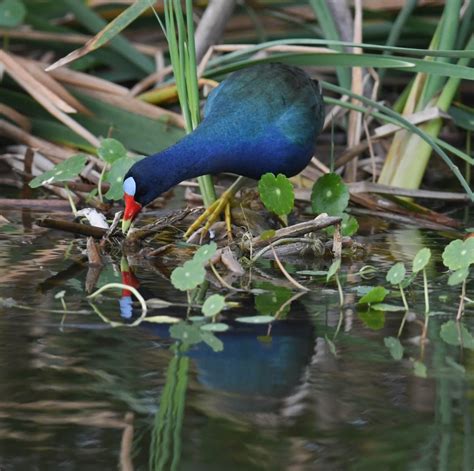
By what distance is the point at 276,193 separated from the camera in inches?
120

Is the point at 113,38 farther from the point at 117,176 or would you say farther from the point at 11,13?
the point at 117,176

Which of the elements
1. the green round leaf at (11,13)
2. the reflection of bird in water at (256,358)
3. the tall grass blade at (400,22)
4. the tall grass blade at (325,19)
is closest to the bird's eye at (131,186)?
the reflection of bird in water at (256,358)

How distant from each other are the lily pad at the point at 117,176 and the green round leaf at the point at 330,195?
0.55 meters

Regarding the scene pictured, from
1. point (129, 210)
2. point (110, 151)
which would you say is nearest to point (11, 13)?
point (110, 151)

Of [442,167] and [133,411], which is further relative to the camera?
[442,167]

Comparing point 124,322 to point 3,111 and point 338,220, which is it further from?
point 3,111

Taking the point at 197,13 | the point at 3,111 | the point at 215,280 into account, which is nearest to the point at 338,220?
the point at 215,280

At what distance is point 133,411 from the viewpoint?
1.78 metres

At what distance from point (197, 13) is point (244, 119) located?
58.5 inches

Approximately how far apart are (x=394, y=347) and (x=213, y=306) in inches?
14.1

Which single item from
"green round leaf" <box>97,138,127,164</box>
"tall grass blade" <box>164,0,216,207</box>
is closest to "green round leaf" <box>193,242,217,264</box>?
"tall grass blade" <box>164,0,216,207</box>

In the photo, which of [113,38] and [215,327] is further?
[113,38]


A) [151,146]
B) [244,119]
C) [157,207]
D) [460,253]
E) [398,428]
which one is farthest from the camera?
[151,146]

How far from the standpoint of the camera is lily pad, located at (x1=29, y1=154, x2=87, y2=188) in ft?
10.7
